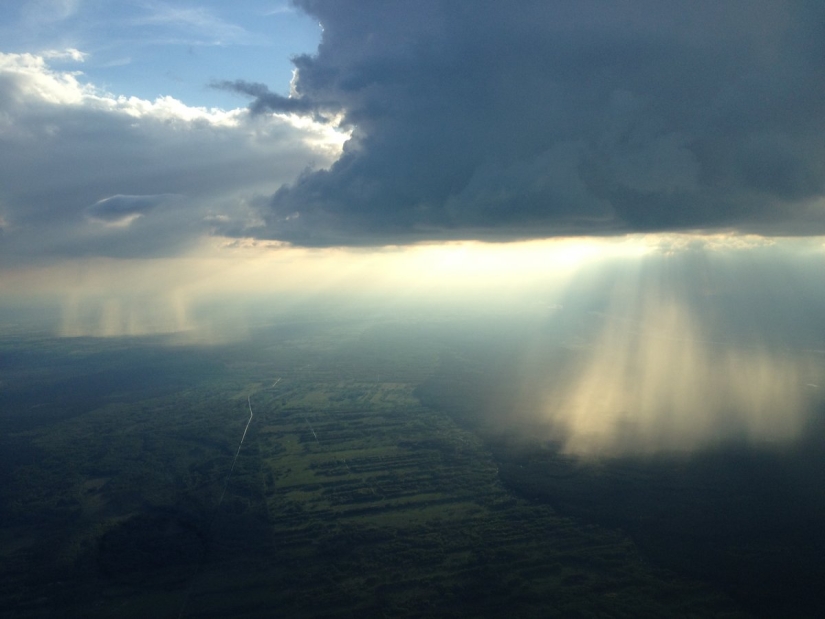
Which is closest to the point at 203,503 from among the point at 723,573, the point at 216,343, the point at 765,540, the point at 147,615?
the point at 147,615

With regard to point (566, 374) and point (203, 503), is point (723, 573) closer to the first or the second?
point (203, 503)

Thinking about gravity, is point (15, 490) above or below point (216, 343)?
below

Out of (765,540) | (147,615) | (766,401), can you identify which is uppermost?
(766,401)

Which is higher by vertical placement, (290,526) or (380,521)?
Answer: (380,521)

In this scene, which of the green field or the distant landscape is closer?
the green field

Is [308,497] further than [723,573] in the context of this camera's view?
Yes

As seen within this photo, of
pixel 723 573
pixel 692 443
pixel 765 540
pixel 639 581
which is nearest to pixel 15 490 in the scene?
pixel 639 581

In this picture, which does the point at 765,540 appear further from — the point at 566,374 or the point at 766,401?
the point at 566,374

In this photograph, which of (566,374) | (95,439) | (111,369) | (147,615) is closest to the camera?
(147,615)

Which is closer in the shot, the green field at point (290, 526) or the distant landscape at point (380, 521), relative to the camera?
the green field at point (290, 526)

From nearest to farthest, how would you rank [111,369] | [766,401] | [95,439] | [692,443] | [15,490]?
[15,490], [692,443], [95,439], [766,401], [111,369]
